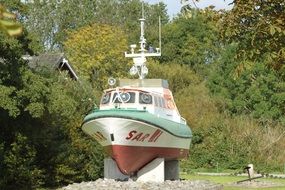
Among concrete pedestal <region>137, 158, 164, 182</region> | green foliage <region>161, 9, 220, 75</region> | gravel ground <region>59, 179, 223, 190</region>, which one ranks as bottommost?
gravel ground <region>59, 179, 223, 190</region>

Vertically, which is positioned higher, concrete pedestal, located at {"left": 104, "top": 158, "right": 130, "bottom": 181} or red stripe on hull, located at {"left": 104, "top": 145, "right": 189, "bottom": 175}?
red stripe on hull, located at {"left": 104, "top": 145, "right": 189, "bottom": 175}

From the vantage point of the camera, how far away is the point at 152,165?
2300 cm

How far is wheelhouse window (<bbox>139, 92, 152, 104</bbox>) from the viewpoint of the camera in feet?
74.5

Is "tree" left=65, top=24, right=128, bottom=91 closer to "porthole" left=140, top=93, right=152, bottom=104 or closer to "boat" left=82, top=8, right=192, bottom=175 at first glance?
"boat" left=82, top=8, right=192, bottom=175

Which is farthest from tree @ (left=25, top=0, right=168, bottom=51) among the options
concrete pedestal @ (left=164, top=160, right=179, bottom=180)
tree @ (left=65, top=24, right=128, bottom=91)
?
concrete pedestal @ (left=164, top=160, right=179, bottom=180)

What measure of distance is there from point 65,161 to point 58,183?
0.99 m

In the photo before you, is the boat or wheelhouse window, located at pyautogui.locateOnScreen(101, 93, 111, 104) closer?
the boat

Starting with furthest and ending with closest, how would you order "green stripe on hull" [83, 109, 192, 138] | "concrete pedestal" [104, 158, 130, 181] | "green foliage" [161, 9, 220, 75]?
"green foliage" [161, 9, 220, 75] < "concrete pedestal" [104, 158, 130, 181] < "green stripe on hull" [83, 109, 192, 138]

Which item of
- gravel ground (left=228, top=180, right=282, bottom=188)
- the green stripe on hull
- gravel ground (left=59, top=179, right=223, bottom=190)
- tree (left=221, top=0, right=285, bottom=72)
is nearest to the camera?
tree (left=221, top=0, right=285, bottom=72)

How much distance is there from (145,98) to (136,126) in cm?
158

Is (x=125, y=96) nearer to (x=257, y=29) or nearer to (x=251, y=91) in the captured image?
(x=257, y=29)

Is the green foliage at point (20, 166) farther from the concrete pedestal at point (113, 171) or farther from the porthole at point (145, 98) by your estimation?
the porthole at point (145, 98)

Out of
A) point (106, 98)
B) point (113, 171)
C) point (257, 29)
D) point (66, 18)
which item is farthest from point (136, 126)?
point (66, 18)

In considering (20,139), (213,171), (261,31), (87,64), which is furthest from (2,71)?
(87,64)
